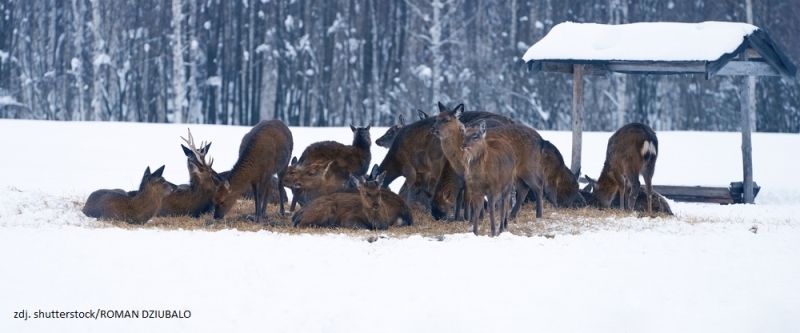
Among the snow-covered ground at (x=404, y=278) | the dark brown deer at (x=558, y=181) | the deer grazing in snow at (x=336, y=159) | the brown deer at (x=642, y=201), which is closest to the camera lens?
the snow-covered ground at (x=404, y=278)

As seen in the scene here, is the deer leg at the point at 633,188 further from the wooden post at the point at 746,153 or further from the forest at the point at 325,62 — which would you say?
the forest at the point at 325,62

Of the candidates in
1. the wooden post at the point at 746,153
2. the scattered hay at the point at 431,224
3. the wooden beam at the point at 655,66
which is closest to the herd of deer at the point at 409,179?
the scattered hay at the point at 431,224

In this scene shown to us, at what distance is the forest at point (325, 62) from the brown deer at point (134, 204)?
14.9 metres

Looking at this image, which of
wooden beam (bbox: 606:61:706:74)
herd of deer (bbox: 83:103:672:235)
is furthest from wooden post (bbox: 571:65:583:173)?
herd of deer (bbox: 83:103:672:235)

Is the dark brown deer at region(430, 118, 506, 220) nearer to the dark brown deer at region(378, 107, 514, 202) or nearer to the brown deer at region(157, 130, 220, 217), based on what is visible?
the dark brown deer at region(378, 107, 514, 202)

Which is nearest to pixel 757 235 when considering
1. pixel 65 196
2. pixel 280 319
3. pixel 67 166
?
pixel 280 319

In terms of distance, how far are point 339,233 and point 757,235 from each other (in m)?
4.41

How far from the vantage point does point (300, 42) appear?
27.1m

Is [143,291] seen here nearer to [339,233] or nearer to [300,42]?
[339,233]

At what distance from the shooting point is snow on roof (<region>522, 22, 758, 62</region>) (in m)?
17.2

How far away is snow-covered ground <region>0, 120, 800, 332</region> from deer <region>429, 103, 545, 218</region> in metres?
1.49

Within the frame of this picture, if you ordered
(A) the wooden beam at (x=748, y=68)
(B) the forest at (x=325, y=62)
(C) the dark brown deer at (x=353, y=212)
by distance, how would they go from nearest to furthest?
1. (C) the dark brown deer at (x=353, y=212)
2. (A) the wooden beam at (x=748, y=68)
3. (B) the forest at (x=325, y=62)

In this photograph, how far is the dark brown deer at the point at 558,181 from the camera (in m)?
14.6

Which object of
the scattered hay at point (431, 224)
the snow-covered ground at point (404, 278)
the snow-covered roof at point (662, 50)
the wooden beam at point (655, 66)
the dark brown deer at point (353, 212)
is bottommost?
the snow-covered ground at point (404, 278)
